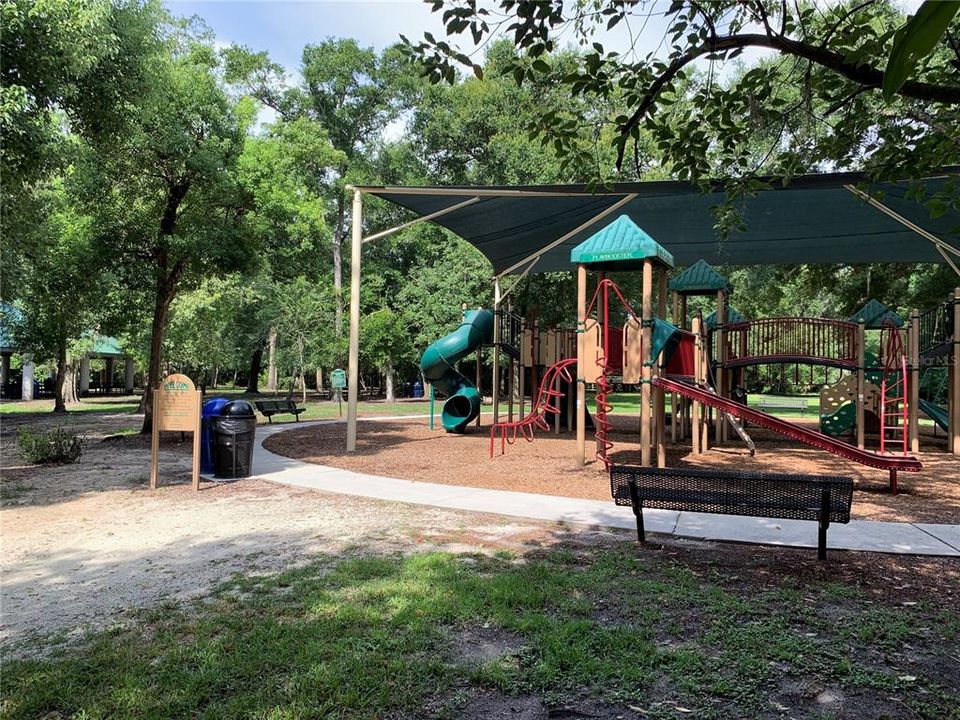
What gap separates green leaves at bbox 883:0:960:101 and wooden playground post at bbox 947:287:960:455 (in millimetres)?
15856

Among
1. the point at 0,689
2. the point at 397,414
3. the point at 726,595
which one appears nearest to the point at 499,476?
the point at 726,595

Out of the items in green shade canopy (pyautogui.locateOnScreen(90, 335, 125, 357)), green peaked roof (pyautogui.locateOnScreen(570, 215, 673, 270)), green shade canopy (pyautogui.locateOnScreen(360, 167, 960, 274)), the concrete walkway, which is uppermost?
green shade canopy (pyautogui.locateOnScreen(360, 167, 960, 274))

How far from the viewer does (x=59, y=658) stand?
3631 mm

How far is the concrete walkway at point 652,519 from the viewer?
620 cm

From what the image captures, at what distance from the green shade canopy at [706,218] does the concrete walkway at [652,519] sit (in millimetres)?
5544

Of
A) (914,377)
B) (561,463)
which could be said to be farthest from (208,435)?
(914,377)

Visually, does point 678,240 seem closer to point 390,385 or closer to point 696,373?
point 696,373

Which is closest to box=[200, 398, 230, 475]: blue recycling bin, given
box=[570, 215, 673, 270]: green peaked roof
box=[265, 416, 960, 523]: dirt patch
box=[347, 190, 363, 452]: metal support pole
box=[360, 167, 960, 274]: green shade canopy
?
box=[265, 416, 960, 523]: dirt patch

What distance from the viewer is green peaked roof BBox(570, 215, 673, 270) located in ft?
34.9

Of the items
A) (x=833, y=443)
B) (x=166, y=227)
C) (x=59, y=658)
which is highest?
(x=166, y=227)

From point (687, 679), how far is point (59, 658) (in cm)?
335

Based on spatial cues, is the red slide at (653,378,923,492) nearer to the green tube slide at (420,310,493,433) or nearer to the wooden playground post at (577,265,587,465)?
the wooden playground post at (577,265,587,465)

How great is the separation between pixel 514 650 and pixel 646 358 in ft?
25.0

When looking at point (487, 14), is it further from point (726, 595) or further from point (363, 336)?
point (363, 336)
